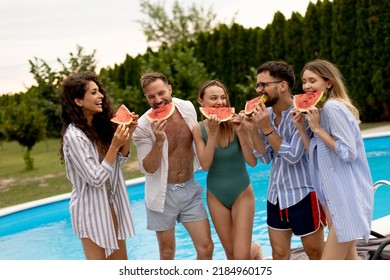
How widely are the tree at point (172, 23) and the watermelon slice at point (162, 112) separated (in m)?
32.4

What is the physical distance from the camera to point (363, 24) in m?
17.6

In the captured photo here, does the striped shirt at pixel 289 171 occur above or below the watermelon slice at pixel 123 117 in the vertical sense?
below

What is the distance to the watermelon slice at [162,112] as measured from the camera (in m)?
4.13

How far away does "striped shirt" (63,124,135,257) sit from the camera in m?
3.69

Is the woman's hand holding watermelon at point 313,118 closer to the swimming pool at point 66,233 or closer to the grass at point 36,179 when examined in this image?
the swimming pool at point 66,233

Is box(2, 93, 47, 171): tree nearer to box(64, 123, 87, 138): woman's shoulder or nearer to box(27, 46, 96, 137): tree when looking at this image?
box(27, 46, 96, 137): tree

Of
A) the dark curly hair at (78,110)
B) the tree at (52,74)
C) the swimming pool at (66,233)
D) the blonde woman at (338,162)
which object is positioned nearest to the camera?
the blonde woman at (338,162)

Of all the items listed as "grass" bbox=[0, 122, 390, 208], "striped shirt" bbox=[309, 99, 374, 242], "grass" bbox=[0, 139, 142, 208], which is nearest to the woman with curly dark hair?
"striped shirt" bbox=[309, 99, 374, 242]

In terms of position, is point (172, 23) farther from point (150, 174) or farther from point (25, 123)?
point (150, 174)

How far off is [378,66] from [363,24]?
1407 mm

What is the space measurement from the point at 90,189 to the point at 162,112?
31.9 inches

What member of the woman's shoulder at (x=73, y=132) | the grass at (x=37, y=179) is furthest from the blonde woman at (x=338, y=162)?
the grass at (x=37, y=179)

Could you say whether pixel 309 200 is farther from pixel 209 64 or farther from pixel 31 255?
pixel 209 64

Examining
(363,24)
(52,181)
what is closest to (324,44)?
(363,24)
